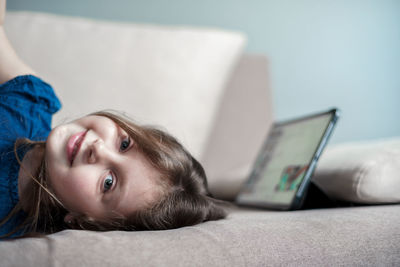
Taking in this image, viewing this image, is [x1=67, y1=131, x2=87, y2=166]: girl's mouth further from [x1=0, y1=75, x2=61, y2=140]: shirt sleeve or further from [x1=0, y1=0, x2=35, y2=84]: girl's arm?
[x1=0, y1=0, x2=35, y2=84]: girl's arm

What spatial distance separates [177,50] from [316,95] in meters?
0.84

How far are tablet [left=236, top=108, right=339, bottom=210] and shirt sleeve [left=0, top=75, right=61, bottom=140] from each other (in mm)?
591

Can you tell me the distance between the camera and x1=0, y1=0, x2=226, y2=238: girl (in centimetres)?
82

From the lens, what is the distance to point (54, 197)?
85 centimetres

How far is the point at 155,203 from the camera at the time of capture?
82 cm

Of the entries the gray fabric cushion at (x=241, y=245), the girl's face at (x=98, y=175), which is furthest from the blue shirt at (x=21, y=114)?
the gray fabric cushion at (x=241, y=245)

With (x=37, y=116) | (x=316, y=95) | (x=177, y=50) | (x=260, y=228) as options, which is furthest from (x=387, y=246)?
(x=316, y=95)

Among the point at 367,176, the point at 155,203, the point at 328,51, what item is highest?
the point at 328,51

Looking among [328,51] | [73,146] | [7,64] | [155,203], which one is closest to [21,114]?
[7,64]

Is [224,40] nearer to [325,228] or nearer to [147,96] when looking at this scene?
[147,96]

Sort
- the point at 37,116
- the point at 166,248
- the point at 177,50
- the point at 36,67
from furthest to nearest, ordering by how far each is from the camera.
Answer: the point at 177,50 < the point at 36,67 < the point at 37,116 < the point at 166,248

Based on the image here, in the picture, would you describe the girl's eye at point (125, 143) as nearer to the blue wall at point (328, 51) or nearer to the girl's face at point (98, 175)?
the girl's face at point (98, 175)

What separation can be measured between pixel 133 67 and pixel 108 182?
71cm

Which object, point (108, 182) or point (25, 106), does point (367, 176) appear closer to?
point (108, 182)
